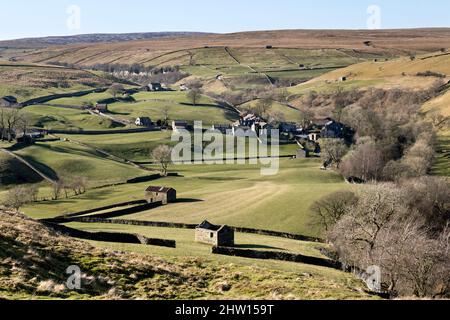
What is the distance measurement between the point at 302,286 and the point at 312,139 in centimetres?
12639

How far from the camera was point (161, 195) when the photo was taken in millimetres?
77875

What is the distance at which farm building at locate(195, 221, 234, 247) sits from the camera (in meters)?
48.6

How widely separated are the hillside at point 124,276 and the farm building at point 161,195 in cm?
4146

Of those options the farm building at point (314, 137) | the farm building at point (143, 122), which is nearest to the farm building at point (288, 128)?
the farm building at point (314, 137)

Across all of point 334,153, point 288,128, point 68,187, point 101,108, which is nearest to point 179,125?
point 288,128

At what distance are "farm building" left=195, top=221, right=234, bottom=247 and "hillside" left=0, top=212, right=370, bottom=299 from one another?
12.6 meters

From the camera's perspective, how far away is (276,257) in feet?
145

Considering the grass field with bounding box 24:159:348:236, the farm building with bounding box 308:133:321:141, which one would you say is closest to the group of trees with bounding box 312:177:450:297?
the grass field with bounding box 24:159:348:236

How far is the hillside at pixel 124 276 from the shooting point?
81.4 ft

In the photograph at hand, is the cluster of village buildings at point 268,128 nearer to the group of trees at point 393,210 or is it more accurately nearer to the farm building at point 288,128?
the farm building at point 288,128

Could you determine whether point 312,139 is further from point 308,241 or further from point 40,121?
point 308,241

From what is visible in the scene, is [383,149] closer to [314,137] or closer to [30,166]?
[314,137]
